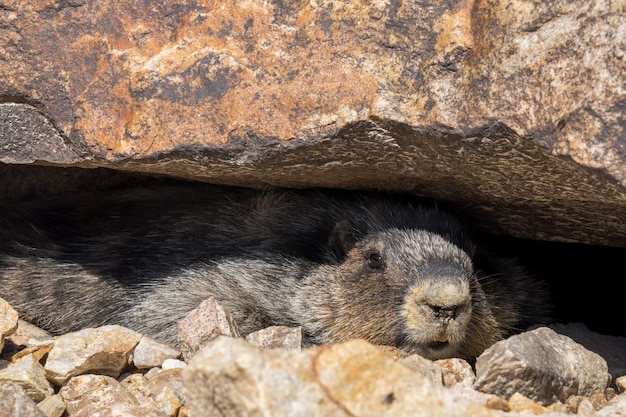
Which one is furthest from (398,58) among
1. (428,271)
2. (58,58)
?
(58,58)

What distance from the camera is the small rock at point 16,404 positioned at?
3.13m

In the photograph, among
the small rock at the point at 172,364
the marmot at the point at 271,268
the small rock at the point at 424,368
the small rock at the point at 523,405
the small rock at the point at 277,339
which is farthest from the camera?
the marmot at the point at 271,268

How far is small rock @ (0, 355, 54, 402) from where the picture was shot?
11.6 ft

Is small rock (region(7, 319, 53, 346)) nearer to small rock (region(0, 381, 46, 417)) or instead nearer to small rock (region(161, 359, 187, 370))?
small rock (region(161, 359, 187, 370))

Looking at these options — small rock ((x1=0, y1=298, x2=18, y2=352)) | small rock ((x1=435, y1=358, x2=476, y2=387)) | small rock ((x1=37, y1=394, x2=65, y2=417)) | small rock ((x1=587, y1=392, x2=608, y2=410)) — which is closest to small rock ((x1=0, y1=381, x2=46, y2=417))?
small rock ((x1=37, y1=394, x2=65, y2=417))

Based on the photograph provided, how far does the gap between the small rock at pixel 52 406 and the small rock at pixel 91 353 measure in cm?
29

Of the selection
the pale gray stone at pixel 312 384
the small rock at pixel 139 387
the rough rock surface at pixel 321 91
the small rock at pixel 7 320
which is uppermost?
the rough rock surface at pixel 321 91

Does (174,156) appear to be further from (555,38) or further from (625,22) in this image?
(625,22)

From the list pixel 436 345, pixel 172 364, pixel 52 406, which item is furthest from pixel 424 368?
pixel 52 406

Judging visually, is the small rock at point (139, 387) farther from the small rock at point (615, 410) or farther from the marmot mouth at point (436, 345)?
the small rock at point (615, 410)

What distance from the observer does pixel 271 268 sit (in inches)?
202

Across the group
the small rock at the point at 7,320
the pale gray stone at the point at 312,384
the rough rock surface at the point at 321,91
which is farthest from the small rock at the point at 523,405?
the small rock at the point at 7,320

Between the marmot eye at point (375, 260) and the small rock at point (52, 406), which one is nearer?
the small rock at point (52, 406)

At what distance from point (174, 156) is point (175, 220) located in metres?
1.57
